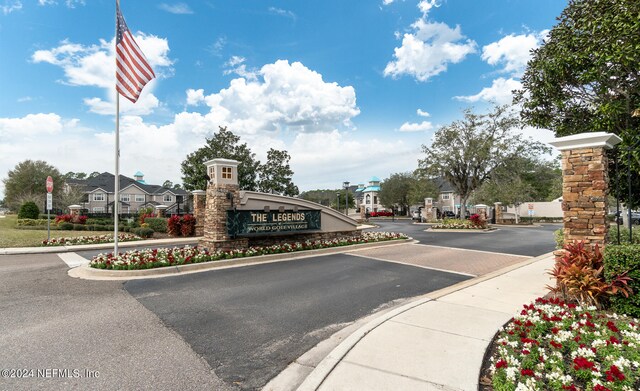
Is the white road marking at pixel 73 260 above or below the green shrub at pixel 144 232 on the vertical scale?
below

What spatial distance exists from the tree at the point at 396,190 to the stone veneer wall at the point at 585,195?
5032 cm

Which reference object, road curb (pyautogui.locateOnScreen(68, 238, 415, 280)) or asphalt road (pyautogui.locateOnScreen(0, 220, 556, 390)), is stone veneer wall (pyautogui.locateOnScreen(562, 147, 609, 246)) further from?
road curb (pyautogui.locateOnScreen(68, 238, 415, 280))

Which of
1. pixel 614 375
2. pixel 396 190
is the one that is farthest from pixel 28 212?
pixel 396 190

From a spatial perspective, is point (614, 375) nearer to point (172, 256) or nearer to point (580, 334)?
A: point (580, 334)

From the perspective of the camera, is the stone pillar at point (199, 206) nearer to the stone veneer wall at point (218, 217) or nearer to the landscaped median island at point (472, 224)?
the stone veneer wall at point (218, 217)

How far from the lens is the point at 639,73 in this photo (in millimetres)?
9250

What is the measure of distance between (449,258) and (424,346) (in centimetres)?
826

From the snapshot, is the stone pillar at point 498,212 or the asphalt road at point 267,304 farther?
the stone pillar at point 498,212

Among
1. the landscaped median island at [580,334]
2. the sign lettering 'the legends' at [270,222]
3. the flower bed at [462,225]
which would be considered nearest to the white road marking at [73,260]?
the sign lettering 'the legends' at [270,222]

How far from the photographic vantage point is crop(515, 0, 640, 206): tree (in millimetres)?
8289

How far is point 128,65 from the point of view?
387 inches

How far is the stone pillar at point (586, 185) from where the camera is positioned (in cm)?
580

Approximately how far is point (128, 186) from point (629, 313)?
67.7 metres

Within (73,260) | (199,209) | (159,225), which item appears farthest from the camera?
(159,225)
